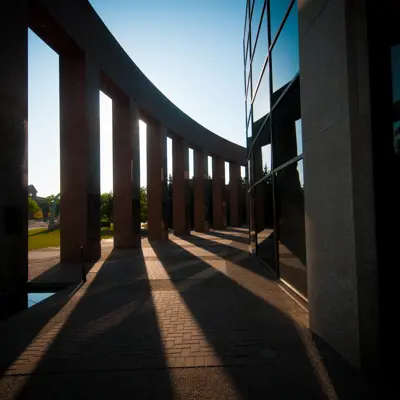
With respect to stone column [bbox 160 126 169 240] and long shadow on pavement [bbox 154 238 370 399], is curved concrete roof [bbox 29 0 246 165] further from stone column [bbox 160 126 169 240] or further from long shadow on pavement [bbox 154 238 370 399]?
long shadow on pavement [bbox 154 238 370 399]

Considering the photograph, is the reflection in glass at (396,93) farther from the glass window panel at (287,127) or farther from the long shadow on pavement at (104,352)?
the long shadow on pavement at (104,352)

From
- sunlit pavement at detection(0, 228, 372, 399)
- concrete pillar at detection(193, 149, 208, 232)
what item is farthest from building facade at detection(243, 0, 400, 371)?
concrete pillar at detection(193, 149, 208, 232)

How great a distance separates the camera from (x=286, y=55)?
22.8ft

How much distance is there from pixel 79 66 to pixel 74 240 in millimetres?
7464

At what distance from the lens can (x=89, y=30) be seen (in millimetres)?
12320

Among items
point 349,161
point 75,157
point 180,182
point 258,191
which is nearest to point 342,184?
point 349,161

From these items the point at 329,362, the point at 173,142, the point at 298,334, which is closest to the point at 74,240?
Result: the point at 298,334

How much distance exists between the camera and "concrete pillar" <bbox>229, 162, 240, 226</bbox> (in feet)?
130

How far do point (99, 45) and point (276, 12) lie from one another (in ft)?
29.3

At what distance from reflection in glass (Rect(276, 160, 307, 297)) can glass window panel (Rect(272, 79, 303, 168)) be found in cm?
37

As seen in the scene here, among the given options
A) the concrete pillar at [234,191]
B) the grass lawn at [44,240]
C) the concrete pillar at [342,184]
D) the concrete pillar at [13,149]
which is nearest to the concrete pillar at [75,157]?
the concrete pillar at [13,149]

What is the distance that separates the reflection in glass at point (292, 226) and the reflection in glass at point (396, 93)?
8.39 ft

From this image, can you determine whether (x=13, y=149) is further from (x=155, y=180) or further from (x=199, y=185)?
(x=199, y=185)

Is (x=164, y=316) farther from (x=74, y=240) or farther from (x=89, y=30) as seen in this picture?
(x=89, y=30)
